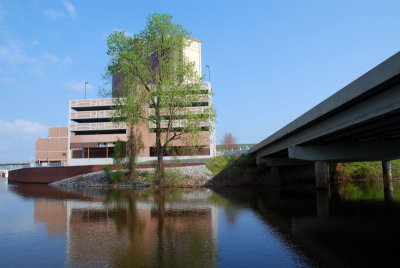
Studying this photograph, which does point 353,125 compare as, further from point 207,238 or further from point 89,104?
point 89,104

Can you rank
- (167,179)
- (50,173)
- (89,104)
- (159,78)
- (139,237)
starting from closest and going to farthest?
(139,237) < (159,78) < (167,179) < (50,173) < (89,104)

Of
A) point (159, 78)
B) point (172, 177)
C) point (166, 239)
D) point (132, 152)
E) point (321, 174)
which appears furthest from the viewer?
point (132, 152)

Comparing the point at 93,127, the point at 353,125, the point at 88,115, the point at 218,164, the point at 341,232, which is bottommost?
the point at 341,232

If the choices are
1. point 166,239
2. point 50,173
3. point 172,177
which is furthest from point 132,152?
point 166,239

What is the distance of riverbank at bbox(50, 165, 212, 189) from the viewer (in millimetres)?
35781

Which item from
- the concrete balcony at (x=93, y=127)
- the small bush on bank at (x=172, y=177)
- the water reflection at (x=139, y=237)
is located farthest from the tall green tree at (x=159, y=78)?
the concrete balcony at (x=93, y=127)

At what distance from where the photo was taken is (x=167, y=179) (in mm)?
35375

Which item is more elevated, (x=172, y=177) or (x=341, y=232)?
(x=172, y=177)

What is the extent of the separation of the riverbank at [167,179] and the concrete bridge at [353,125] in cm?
885

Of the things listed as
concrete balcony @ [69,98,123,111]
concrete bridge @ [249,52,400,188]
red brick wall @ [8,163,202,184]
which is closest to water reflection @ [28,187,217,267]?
concrete bridge @ [249,52,400,188]

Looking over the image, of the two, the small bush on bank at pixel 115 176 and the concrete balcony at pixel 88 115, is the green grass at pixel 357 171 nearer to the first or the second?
the small bush on bank at pixel 115 176

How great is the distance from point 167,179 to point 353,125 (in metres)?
23.2

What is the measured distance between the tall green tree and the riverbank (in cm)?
431

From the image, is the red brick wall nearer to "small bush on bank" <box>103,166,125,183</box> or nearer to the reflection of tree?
"small bush on bank" <box>103,166,125,183</box>
